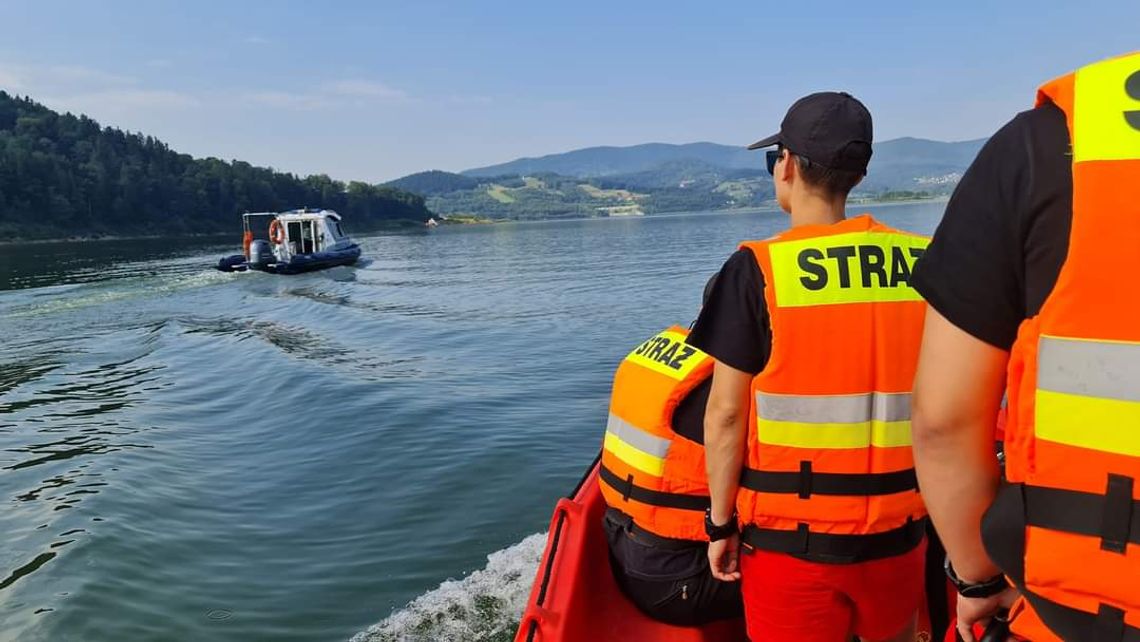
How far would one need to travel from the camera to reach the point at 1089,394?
1158mm

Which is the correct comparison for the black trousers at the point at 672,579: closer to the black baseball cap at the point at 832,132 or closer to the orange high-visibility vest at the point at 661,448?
the orange high-visibility vest at the point at 661,448

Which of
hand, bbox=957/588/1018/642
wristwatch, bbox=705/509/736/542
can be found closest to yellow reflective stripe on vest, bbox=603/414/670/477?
wristwatch, bbox=705/509/736/542

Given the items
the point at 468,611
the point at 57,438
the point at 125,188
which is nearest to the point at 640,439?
the point at 468,611

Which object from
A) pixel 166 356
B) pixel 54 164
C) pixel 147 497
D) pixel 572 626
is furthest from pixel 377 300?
pixel 54 164

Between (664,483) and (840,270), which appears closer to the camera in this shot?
(840,270)

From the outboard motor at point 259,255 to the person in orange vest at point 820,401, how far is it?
113ft

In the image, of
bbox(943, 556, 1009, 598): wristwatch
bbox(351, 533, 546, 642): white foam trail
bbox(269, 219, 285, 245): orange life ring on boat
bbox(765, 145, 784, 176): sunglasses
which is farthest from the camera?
bbox(269, 219, 285, 245): orange life ring on boat

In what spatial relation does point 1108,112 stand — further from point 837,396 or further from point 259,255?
point 259,255

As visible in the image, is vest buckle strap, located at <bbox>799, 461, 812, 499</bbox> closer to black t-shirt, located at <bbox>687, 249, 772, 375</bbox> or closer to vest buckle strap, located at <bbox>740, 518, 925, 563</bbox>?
vest buckle strap, located at <bbox>740, 518, 925, 563</bbox>

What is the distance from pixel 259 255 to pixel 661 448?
113ft

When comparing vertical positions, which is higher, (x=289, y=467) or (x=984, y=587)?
(x=984, y=587)

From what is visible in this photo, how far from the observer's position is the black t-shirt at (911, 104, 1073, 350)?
1169 millimetres

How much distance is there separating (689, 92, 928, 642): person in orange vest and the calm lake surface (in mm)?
3251

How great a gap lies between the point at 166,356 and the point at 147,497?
31.7 feet
